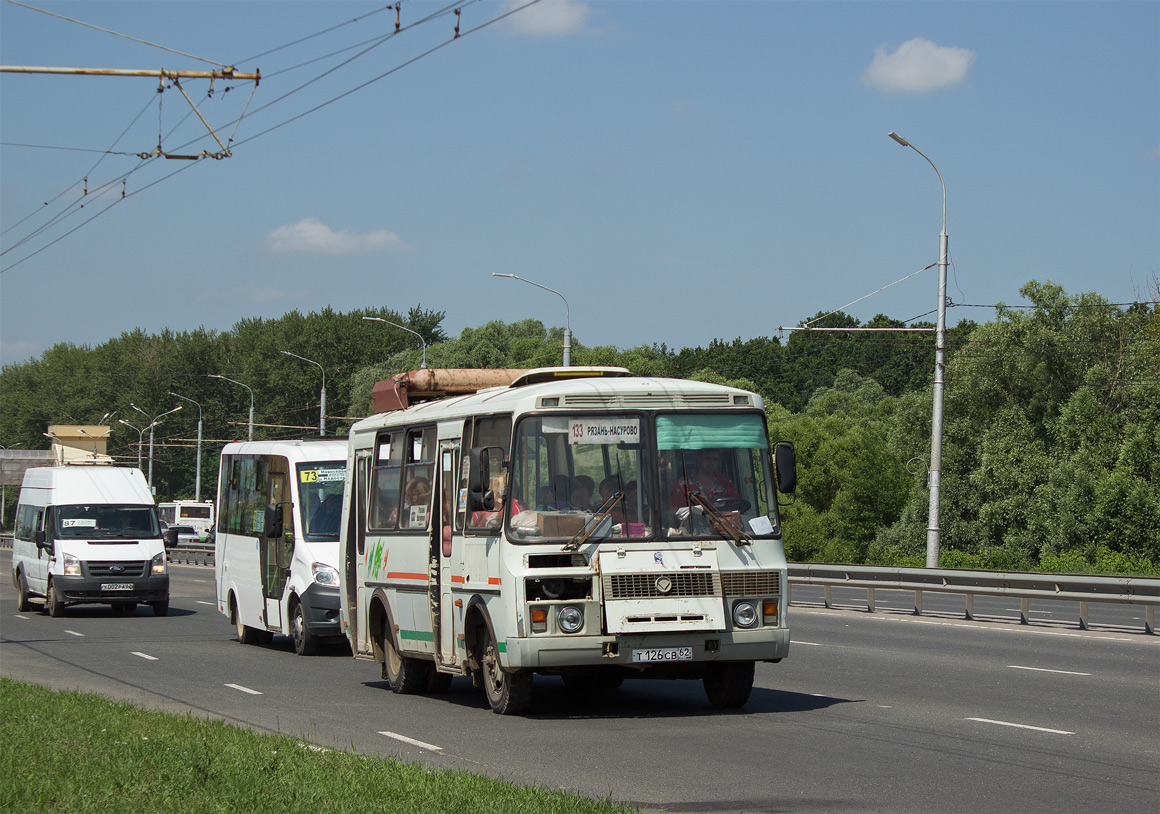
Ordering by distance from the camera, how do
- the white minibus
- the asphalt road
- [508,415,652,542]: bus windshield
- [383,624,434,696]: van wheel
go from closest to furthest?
the asphalt road, [508,415,652,542]: bus windshield, [383,624,434,696]: van wheel, the white minibus

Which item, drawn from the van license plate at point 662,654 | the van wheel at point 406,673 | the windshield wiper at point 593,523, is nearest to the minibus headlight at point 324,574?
the van wheel at point 406,673

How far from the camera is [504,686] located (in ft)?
40.5

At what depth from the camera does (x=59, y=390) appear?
139125 millimetres

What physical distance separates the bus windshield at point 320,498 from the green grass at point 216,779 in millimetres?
9256

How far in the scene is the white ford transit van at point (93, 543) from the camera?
27438 millimetres

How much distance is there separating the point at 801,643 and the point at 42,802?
13998 millimetres

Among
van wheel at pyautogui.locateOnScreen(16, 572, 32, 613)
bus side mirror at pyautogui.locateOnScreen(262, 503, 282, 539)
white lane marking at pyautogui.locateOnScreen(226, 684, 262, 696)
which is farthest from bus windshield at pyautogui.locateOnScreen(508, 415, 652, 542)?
van wheel at pyautogui.locateOnScreen(16, 572, 32, 613)

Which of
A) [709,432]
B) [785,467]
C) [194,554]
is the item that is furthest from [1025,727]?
[194,554]

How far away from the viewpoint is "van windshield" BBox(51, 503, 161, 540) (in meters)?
28.0

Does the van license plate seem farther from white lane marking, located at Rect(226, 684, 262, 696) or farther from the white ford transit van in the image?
the white ford transit van

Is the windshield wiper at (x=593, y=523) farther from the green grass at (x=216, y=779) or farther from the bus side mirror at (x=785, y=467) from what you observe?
the green grass at (x=216, y=779)

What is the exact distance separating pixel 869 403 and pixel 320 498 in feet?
285

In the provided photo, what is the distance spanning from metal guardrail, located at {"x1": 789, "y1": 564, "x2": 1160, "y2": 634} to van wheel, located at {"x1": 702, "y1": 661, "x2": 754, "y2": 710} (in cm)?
1084

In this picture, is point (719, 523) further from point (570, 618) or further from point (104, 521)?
point (104, 521)
